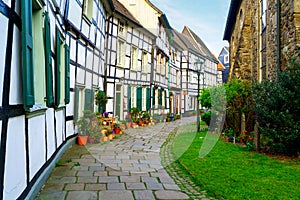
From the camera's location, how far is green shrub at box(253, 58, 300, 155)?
Answer: 497 cm

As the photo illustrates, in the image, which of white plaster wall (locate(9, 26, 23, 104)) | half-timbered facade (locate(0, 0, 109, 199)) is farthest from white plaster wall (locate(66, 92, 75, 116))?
white plaster wall (locate(9, 26, 23, 104))

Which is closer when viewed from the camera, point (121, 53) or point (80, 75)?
point (80, 75)

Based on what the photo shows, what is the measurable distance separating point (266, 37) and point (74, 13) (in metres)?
5.33

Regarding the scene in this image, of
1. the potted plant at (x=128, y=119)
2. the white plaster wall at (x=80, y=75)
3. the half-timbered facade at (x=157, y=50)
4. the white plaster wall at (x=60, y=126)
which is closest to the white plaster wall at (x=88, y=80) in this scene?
the white plaster wall at (x=80, y=75)

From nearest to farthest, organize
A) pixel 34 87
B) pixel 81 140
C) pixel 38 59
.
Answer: pixel 34 87 < pixel 38 59 < pixel 81 140

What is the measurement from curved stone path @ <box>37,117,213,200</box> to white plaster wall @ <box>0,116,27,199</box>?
2.05 feet

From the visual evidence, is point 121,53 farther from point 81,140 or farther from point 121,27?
point 81,140

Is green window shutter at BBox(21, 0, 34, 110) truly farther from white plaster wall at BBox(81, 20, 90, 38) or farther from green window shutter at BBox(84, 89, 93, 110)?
green window shutter at BBox(84, 89, 93, 110)

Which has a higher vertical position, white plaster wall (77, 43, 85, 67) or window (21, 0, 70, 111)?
white plaster wall (77, 43, 85, 67)

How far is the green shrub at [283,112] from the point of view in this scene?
196 inches

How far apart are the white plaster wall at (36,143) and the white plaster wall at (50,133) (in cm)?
29

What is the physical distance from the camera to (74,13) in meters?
5.81

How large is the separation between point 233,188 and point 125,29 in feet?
25.7

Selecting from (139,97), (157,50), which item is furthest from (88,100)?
(157,50)
